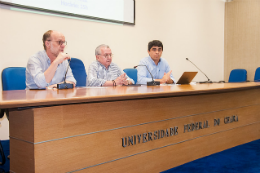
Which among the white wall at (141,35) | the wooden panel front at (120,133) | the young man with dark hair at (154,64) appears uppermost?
the white wall at (141,35)

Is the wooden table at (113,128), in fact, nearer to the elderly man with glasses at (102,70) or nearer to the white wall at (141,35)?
the elderly man with glasses at (102,70)

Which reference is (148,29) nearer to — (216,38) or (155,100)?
(216,38)

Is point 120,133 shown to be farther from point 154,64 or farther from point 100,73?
point 154,64

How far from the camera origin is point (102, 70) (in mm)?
2918

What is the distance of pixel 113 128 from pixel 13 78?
1.44m

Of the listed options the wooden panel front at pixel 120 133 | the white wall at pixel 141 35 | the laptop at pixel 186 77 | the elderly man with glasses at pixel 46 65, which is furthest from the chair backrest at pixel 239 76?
the elderly man with glasses at pixel 46 65

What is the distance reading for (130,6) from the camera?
395 cm

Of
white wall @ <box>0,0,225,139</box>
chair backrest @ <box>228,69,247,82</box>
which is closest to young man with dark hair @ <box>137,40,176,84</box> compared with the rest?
white wall @ <box>0,0,225,139</box>

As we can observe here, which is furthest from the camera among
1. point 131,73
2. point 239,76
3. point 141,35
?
point 239,76

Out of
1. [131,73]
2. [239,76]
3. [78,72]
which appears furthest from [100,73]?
[239,76]

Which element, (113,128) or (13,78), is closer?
(113,128)

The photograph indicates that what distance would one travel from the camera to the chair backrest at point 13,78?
2273mm

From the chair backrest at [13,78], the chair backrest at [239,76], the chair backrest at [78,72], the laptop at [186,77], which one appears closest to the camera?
the chair backrest at [13,78]

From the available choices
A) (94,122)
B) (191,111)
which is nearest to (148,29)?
(191,111)
